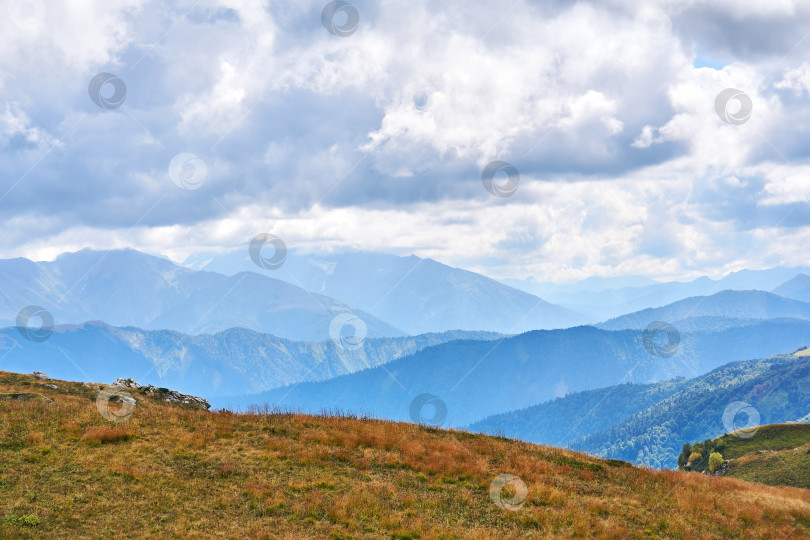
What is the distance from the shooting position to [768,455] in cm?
9062

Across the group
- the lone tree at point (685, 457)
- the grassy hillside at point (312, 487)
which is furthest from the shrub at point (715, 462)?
the grassy hillside at point (312, 487)

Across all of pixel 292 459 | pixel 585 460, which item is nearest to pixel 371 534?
pixel 292 459

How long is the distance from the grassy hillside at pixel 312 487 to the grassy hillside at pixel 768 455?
48.6 metres

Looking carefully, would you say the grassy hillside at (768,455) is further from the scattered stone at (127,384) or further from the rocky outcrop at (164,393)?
the scattered stone at (127,384)

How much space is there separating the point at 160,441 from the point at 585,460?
81.9 feet

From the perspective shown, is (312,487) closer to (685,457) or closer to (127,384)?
(127,384)

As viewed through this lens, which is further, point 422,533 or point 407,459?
point 407,459

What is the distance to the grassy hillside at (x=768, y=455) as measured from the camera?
67562mm

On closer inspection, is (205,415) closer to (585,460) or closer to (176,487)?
(176,487)

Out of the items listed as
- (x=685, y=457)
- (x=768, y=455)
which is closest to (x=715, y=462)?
(x=768, y=455)

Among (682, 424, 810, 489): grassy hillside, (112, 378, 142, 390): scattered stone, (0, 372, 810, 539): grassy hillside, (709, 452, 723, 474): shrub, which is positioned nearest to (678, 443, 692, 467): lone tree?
(682, 424, 810, 489): grassy hillside

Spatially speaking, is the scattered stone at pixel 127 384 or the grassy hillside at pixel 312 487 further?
the scattered stone at pixel 127 384

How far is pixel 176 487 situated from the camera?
2016cm

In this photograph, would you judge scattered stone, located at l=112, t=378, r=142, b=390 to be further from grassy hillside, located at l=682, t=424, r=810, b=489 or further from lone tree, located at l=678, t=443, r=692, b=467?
lone tree, located at l=678, t=443, r=692, b=467
